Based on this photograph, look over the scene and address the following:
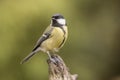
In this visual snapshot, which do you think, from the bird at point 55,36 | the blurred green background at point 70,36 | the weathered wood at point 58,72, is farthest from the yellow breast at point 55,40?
the blurred green background at point 70,36

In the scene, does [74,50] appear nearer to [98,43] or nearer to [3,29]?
[98,43]

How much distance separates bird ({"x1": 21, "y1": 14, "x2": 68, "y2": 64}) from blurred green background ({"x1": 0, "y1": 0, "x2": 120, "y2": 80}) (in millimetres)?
4435

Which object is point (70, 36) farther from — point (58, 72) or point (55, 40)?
point (58, 72)

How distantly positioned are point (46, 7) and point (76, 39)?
3.23ft

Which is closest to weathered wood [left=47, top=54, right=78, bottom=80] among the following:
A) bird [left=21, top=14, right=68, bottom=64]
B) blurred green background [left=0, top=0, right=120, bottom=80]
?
bird [left=21, top=14, right=68, bottom=64]

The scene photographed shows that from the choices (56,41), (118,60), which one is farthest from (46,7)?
(56,41)

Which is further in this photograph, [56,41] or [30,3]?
[30,3]

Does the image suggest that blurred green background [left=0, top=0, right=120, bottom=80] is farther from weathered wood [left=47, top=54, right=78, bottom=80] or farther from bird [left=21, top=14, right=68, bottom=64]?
weathered wood [left=47, top=54, right=78, bottom=80]

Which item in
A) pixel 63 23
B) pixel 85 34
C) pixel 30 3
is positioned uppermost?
pixel 63 23

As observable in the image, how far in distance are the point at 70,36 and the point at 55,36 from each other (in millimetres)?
5275

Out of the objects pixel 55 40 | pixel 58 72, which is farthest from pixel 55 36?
pixel 58 72

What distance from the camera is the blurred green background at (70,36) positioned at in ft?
35.4

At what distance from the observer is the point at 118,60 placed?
12.6 m

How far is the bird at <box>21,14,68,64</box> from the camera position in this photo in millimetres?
6109
